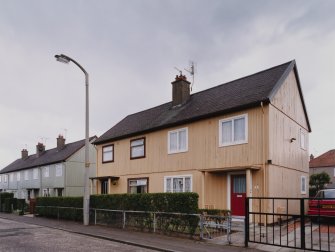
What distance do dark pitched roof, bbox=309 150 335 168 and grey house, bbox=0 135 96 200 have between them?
1269 inches

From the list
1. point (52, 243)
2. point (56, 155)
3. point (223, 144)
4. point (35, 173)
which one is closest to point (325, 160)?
point (56, 155)

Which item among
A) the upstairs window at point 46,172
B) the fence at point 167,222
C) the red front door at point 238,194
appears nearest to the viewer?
the fence at point 167,222

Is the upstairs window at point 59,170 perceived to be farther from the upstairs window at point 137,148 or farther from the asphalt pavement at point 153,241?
the asphalt pavement at point 153,241

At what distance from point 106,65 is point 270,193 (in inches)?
385

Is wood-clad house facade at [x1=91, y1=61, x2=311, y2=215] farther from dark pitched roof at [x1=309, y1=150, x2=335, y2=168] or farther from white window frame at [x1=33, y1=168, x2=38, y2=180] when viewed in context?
dark pitched roof at [x1=309, y1=150, x2=335, y2=168]

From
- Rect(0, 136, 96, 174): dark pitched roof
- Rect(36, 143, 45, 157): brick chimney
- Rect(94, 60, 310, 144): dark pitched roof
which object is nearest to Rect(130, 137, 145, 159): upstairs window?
Rect(94, 60, 310, 144): dark pitched roof

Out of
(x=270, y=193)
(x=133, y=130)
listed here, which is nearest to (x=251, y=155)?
(x=270, y=193)

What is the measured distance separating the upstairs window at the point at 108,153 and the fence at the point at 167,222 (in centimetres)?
783

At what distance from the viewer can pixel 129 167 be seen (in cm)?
2341

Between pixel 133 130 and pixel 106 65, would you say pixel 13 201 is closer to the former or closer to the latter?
pixel 133 130

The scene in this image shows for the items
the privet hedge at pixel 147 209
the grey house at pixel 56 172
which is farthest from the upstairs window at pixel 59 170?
the privet hedge at pixel 147 209

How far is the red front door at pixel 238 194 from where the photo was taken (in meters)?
16.4

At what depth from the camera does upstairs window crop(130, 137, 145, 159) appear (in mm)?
22578

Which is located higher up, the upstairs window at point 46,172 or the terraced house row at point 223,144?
the terraced house row at point 223,144
